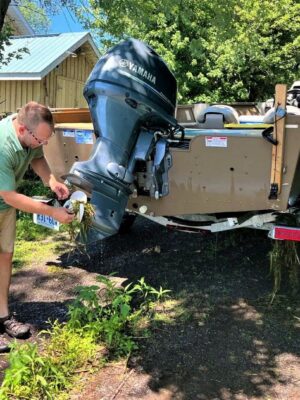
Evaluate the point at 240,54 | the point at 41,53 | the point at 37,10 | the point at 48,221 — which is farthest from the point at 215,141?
the point at 41,53

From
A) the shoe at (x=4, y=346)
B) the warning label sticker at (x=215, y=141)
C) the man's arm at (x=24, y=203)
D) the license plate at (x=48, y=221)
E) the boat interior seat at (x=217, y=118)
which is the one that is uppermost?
the boat interior seat at (x=217, y=118)

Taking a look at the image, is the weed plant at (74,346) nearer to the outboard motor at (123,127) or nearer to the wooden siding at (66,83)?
the outboard motor at (123,127)

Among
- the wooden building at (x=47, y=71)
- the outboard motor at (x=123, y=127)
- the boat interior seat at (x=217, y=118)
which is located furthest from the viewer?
the wooden building at (x=47, y=71)

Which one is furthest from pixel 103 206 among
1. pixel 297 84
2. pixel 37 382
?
pixel 297 84

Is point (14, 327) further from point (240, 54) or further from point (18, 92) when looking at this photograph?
point (18, 92)

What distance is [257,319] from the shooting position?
393 centimetres

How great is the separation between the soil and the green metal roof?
34.7 feet

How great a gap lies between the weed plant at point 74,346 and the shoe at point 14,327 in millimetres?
139

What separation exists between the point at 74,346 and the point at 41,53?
1497 centimetres

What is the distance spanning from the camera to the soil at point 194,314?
10.1 ft

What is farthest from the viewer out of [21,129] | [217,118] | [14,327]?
[217,118]

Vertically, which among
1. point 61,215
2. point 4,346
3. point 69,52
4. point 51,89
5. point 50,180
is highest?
point 69,52

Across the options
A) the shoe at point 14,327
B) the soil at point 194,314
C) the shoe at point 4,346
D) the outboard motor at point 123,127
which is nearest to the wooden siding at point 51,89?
the soil at point 194,314

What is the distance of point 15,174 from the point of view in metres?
3.55
